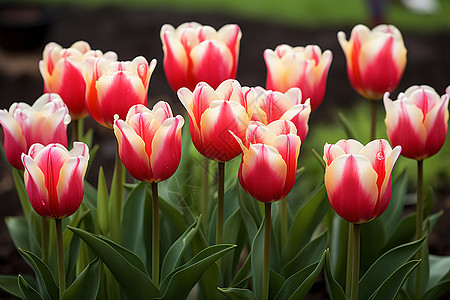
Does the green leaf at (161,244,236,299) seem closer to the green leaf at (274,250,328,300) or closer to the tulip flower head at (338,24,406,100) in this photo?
the green leaf at (274,250,328,300)

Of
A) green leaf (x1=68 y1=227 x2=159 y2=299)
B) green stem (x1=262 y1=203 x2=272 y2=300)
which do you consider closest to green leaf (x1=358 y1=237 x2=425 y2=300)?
green stem (x1=262 y1=203 x2=272 y2=300)

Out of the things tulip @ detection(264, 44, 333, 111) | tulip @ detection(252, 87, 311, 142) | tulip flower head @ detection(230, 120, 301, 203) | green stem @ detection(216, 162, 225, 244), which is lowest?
green stem @ detection(216, 162, 225, 244)

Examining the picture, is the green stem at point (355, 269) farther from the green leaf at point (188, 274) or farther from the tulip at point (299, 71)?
the tulip at point (299, 71)

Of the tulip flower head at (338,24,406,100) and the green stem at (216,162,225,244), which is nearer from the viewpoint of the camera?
the green stem at (216,162,225,244)

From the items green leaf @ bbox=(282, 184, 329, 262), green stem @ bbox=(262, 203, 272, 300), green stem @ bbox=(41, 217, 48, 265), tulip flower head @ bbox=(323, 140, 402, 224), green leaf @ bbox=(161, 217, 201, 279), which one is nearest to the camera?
tulip flower head @ bbox=(323, 140, 402, 224)

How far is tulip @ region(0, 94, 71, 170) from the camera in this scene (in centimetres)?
140

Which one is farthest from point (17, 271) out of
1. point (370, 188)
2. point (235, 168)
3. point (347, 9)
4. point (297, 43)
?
point (347, 9)

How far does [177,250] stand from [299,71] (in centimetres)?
48

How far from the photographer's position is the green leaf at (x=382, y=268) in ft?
4.97

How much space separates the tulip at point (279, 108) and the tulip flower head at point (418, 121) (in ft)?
0.61

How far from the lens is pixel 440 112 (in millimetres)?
1427

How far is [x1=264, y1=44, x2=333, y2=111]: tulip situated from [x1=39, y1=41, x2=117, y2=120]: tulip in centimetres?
36

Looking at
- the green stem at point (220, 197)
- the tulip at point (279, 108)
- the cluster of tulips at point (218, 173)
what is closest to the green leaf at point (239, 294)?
the cluster of tulips at point (218, 173)

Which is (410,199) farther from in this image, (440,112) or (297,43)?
(297,43)
